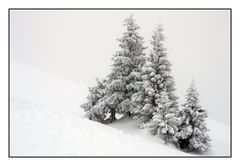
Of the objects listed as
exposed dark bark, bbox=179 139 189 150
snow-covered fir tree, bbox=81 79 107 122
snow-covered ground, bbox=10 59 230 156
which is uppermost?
snow-covered fir tree, bbox=81 79 107 122

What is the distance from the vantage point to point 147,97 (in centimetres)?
1705

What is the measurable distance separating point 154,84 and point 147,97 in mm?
826

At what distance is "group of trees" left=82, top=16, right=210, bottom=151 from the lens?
16.2 meters

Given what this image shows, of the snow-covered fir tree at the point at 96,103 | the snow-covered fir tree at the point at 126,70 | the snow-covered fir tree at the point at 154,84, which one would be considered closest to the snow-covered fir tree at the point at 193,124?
the snow-covered fir tree at the point at 154,84

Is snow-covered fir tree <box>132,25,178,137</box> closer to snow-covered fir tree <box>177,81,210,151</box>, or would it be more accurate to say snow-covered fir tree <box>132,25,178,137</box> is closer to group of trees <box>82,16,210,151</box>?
group of trees <box>82,16,210,151</box>

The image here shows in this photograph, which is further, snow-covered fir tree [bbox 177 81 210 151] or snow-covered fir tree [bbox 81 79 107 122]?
snow-covered fir tree [bbox 81 79 107 122]

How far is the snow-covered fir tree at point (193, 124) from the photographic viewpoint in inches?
642

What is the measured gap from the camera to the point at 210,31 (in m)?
17.8

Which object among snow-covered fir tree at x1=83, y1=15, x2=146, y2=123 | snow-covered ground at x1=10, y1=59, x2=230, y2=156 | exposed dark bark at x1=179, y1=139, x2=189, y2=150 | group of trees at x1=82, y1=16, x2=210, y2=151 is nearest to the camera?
snow-covered ground at x1=10, y1=59, x2=230, y2=156

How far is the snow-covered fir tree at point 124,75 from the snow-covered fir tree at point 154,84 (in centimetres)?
77

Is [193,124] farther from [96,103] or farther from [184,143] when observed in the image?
[96,103]

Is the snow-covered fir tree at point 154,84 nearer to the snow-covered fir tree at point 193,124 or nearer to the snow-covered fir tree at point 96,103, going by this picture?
the snow-covered fir tree at point 193,124

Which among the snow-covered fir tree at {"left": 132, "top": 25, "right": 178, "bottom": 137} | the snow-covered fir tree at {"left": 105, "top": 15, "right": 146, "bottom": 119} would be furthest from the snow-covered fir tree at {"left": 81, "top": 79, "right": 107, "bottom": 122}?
the snow-covered fir tree at {"left": 132, "top": 25, "right": 178, "bottom": 137}

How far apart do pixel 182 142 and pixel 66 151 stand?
654 cm
